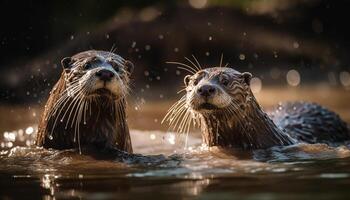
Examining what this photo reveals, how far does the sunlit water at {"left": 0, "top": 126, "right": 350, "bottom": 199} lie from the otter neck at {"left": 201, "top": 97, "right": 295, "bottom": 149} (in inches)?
4.4

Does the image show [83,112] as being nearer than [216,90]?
No

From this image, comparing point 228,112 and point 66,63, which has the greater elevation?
point 66,63

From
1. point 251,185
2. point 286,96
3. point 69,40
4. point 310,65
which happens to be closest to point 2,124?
point 69,40

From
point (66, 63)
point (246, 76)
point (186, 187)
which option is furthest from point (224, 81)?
point (186, 187)

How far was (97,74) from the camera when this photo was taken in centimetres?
433

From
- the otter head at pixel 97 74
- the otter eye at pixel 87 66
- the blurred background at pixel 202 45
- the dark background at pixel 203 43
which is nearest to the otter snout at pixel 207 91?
the otter head at pixel 97 74

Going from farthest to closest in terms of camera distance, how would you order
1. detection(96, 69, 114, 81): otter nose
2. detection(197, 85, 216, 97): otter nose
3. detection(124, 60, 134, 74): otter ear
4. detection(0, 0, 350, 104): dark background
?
detection(0, 0, 350, 104): dark background, detection(124, 60, 134, 74): otter ear, detection(197, 85, 216, 97): otter nose, detection(96, 69, 114, 81): otter nose

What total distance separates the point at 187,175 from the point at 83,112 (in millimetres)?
1216

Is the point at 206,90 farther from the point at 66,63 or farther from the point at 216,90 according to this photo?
the point at 66,63

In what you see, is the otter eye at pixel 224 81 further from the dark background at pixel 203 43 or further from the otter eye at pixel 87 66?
the dark background at pixel 203 43

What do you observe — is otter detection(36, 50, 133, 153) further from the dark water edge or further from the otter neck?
the dark water edge

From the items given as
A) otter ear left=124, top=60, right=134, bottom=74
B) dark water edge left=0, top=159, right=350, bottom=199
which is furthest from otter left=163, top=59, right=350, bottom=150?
dark water edge left=0, top=159, right=350, bottom=199

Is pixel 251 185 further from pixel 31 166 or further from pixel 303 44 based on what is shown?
pixel 303 44

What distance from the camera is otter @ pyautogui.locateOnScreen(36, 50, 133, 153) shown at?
15.0 feet
